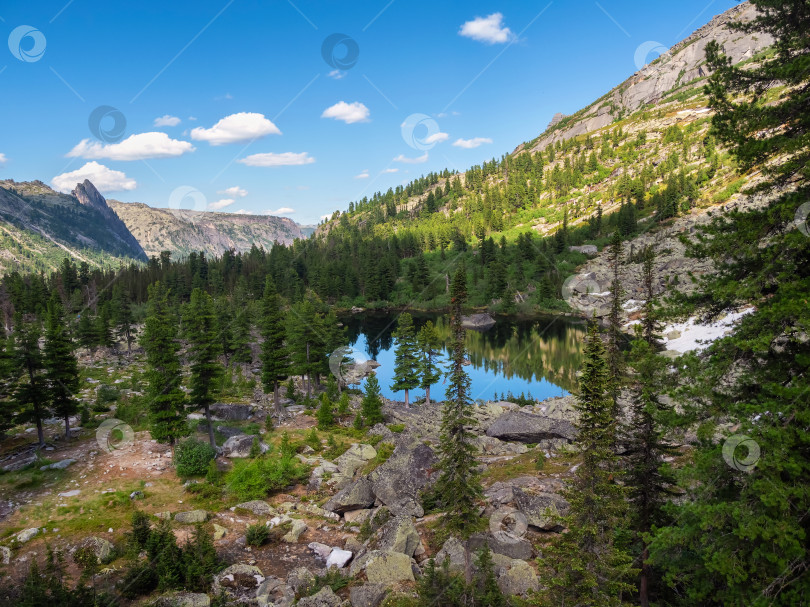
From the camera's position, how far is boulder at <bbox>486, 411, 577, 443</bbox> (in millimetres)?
36438

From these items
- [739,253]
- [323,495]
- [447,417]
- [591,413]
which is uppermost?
[739,253]

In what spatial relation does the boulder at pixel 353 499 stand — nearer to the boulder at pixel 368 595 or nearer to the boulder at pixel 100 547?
the boulder at pixel 368 595

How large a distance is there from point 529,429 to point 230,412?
28929 millimetres

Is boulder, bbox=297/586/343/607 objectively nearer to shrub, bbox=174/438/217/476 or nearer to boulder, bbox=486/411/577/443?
shrub, bbox=174/438/217/476

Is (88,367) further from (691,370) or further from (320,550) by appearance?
(691,370)

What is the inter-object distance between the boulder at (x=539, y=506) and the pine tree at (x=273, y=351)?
26733 millimetres

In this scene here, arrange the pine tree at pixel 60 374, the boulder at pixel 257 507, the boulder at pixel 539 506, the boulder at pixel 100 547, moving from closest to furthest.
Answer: the boulder at pixel 100 547 < the boulder at pixel 539 506 < the boulder at pixel 257 507 < the pine tree at pixel 60 374

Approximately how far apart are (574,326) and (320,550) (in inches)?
3120

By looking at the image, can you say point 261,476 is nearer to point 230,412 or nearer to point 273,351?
point 273,351

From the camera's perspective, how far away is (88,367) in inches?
2387

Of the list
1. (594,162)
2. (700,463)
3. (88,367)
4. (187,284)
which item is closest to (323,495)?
(700,463)

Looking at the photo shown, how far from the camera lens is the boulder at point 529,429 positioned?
36.4 metres

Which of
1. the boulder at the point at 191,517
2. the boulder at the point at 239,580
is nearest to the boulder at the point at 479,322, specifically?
Answer: the boulder at the point at 191,517

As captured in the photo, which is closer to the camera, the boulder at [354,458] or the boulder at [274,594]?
the boulder at [274,594]
